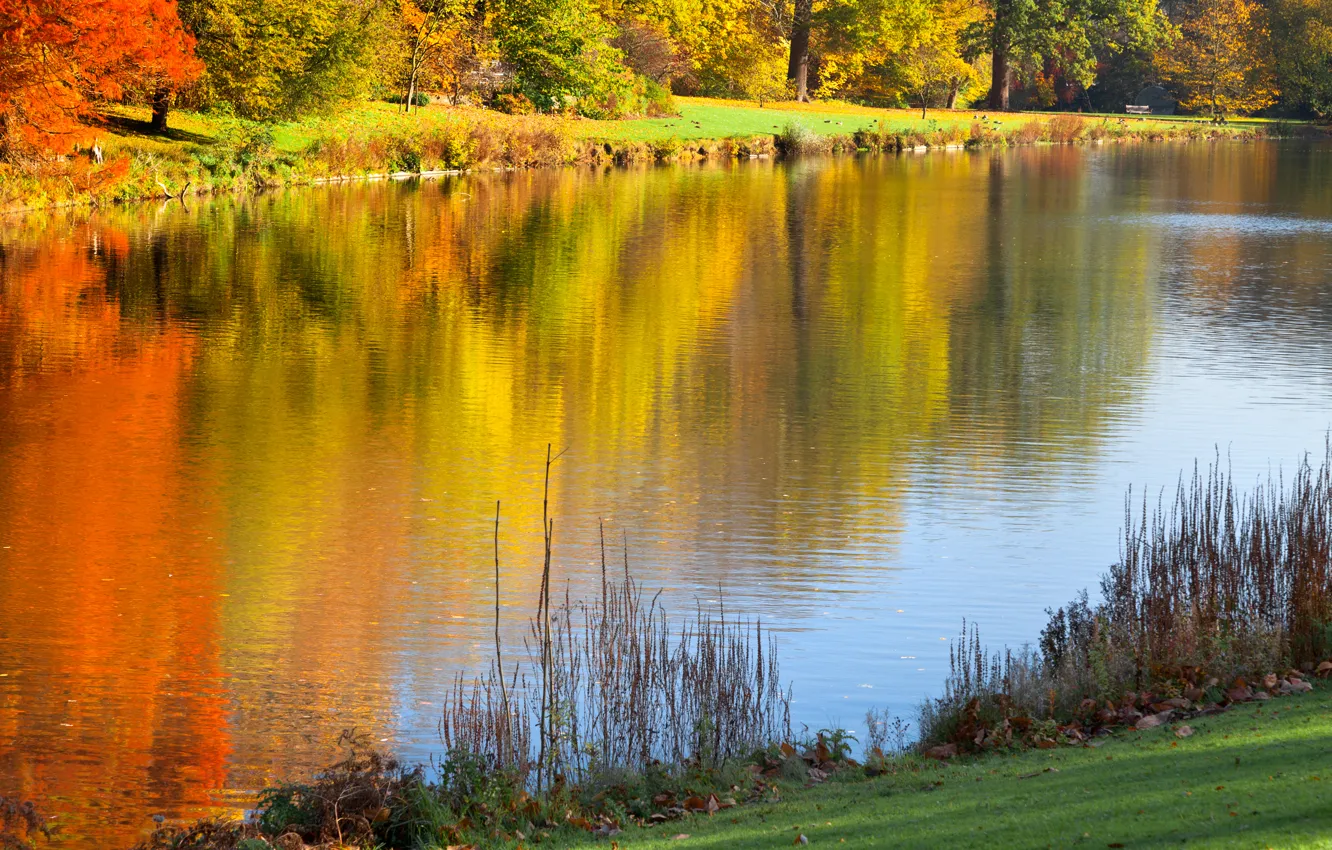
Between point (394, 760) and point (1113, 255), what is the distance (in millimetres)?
26369

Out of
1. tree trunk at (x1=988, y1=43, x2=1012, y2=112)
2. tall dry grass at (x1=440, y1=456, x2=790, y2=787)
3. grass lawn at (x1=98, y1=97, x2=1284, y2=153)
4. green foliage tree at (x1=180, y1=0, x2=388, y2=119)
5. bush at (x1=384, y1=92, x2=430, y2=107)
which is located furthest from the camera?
tree trunk at (x1=988, y1=43, x2=1012, y2=112)

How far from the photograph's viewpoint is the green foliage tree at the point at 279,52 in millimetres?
40281

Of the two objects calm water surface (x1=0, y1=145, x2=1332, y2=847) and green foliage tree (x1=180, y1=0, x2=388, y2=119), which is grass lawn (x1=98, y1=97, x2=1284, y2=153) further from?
calm water surface (x1=0, y1=145, x2=1332, y2=847)

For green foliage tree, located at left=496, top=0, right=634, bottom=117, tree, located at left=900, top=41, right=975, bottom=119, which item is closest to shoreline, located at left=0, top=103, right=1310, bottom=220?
green foliage tree, located at left=496, top=0, right=634, bottom=117

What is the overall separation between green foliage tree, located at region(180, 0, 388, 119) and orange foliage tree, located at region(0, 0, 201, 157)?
14.4 ft

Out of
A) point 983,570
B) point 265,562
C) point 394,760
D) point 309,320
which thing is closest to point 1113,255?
point 309,320

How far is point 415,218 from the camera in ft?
120

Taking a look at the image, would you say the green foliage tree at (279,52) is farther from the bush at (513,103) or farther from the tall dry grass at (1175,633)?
the tall dry grass at (1175,633)

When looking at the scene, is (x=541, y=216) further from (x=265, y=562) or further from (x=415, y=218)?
(x=265, y=562)

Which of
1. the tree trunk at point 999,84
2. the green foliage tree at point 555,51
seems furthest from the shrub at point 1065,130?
the green foliage tree at point 555,51

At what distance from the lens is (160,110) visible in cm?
4222

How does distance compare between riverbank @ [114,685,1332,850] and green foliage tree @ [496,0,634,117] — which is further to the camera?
green foliage tree @ [496,0,634,117]

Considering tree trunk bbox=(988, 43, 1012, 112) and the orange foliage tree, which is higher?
tree trunk bbox=(988, 43, 1012, 112)

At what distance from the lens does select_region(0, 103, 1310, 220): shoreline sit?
37.8 meters
